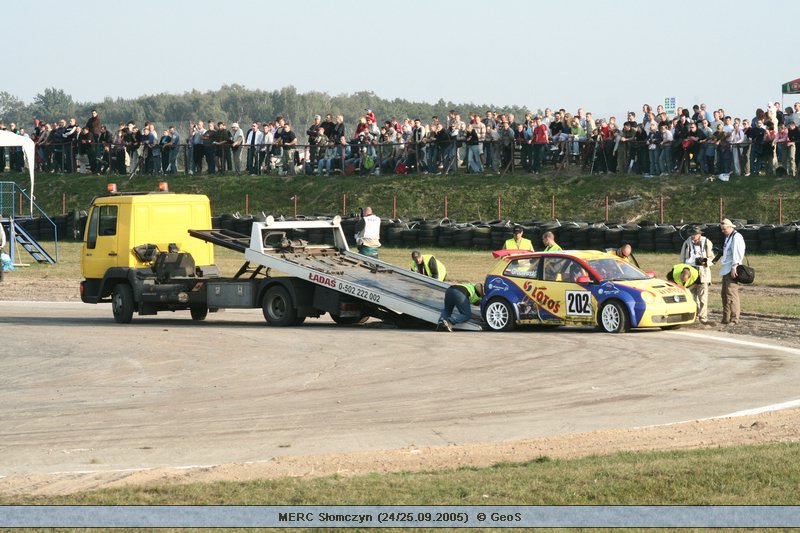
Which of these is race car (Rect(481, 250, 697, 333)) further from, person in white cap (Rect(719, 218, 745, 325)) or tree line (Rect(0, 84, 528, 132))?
tree line (Rect(0, 84, 528, 132))

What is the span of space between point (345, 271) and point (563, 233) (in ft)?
43.5

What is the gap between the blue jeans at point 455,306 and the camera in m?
20.7

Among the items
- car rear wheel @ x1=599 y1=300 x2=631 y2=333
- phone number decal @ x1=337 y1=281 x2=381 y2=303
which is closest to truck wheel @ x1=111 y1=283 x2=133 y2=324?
phone number decal @ x1=337 y1=281 x2=381 y2=303

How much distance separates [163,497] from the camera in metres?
8.92

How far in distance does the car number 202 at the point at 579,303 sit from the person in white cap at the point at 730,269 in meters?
2.76

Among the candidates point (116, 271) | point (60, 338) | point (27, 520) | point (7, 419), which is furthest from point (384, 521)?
point (116, 271)

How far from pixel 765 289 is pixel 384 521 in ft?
72.0

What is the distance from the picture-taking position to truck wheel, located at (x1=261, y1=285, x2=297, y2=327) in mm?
22094

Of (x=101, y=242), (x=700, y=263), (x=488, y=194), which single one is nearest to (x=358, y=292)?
(x=101, y=242)

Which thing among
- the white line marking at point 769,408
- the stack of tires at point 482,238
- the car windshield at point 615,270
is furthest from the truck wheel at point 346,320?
the stack of tires at point 482,238

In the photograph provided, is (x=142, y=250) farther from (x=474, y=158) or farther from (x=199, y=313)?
(x=474, y=158)

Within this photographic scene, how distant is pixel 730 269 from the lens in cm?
2123

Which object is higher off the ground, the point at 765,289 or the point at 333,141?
the point at 333,141

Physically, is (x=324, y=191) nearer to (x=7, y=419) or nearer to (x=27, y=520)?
(x=7, y=419)
